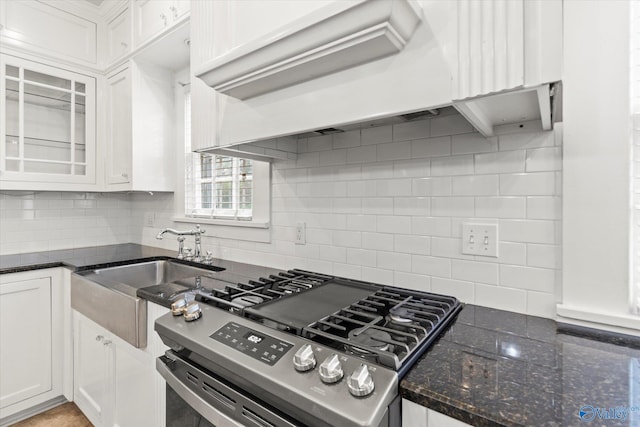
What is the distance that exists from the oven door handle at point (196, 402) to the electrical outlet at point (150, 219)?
187 centimetres

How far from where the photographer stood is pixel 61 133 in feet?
7.77

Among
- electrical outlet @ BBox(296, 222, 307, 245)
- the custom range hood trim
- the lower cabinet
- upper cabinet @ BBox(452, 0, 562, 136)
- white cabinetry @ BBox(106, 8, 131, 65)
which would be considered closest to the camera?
upper cabinet @ BBox(452, 0, 562, 136)

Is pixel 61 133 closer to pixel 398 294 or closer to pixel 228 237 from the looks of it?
pixel 228 237

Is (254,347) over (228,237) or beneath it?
beneath

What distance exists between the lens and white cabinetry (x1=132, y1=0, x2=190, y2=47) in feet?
5.97

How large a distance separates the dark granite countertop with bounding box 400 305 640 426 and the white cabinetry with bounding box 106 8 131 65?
2.60 meters

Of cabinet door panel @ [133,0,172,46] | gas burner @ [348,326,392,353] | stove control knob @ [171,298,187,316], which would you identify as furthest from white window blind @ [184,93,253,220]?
gas burner @ [348,326,392,353]

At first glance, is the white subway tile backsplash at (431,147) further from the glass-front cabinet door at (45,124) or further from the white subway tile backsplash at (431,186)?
the glass-front cabinet door at (45,124)

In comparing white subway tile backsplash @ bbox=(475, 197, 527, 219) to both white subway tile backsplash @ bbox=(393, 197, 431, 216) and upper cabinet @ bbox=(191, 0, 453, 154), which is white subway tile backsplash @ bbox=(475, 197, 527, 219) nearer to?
white subway tile backsplash @ bbox=(393, 197, 431, 216)

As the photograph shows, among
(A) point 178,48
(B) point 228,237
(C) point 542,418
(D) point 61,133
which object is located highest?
(A) point 178,48

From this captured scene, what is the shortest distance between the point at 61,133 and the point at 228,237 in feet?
5.03

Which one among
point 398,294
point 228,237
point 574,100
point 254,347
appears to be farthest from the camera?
point 228,237

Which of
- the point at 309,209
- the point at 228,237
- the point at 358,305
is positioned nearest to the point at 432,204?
the point at 358,305

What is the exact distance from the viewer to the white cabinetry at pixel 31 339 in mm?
1864
